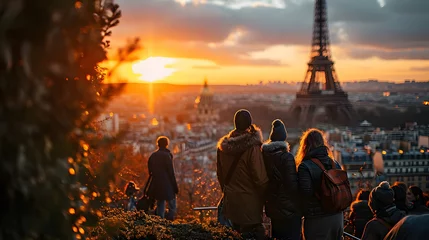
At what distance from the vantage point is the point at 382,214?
5.08 meters

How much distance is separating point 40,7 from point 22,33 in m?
0.12

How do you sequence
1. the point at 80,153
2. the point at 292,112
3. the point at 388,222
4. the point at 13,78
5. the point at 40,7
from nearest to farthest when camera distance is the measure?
1. the point at 13,78
2. the point at 40,7
3. the point at 80,153
4. the point at 388,222
5. the point at 292,112

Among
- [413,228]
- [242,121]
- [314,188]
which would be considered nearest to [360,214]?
[314,188]

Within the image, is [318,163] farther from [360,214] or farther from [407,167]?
[407,167]

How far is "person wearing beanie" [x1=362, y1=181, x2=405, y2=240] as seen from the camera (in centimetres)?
498

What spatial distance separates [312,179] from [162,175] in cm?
354

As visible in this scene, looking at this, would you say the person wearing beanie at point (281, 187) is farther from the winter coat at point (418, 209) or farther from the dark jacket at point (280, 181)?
the winter coat at point (418, 209)

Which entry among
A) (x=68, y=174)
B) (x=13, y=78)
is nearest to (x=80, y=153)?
(x=68, y=174)

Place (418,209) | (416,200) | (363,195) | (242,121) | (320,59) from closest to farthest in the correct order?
1. (242,121)
2. (418,209)
3. (416,200)
4. (363,195)
5. (320,59)

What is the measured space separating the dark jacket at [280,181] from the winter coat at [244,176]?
73 mm

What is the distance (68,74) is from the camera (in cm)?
209

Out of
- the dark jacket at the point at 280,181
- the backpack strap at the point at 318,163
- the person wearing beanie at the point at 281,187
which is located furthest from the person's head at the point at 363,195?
the backpack strap at the point at 318,163

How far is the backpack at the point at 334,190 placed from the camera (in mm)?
5027

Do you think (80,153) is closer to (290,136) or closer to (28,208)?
(28,208)
